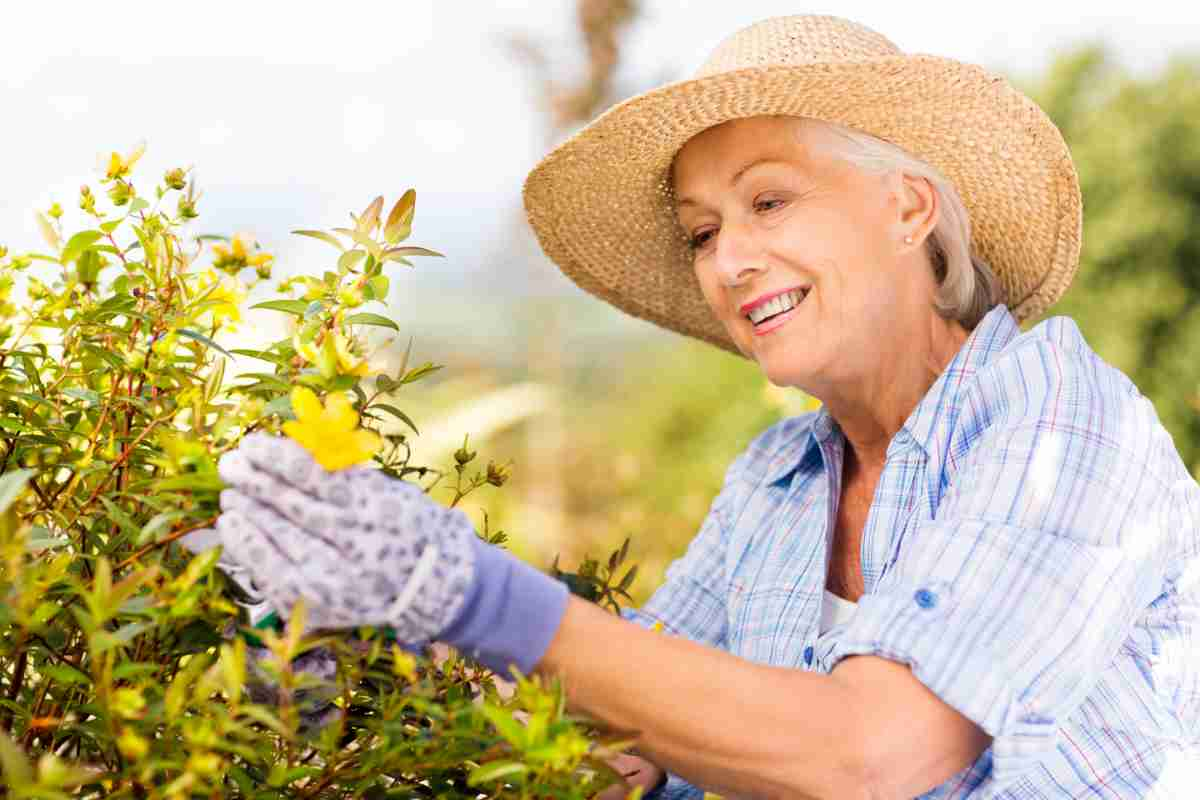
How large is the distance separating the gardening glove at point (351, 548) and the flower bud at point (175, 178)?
14.5 inches

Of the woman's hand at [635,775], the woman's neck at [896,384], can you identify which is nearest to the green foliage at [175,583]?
the woman's hand at [635,775]

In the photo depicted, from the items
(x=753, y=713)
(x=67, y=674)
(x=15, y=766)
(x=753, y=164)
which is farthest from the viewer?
(x=753, y=164)

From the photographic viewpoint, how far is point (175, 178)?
1083 mm

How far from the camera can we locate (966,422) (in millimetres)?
1400

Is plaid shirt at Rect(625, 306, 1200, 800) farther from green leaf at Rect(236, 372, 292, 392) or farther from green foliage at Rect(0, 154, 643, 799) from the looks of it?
green leaf at Rect(236, 372, 292, 392)

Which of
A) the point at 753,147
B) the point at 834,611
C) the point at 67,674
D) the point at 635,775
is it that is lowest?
the point at 635,775

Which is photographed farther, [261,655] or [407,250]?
[407,250]

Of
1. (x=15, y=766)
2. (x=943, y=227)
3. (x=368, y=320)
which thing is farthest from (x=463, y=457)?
(x=943, y=227)

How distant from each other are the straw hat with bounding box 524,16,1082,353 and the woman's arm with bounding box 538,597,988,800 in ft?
2.70

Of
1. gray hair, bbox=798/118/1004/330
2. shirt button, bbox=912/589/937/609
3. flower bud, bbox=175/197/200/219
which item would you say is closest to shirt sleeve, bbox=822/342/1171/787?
shirt button, bbox=912/589/937/609

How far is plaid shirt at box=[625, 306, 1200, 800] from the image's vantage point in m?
1.08

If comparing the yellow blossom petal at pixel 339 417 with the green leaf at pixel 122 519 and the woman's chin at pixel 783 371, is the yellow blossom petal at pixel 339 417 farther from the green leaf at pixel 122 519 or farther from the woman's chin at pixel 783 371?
the woman's chin at pixel 783 371

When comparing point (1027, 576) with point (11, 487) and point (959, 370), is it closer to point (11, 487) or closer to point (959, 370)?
point (959, 370)

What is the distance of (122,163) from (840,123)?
981 millimetres
